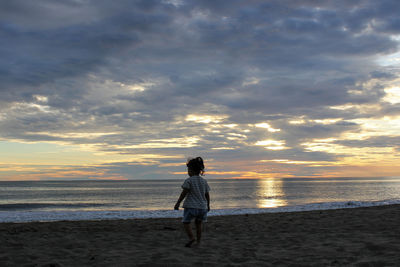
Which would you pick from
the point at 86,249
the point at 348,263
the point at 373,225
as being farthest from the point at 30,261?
the point at 373,225

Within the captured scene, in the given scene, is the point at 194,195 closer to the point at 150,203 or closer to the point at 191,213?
the point at 191,213

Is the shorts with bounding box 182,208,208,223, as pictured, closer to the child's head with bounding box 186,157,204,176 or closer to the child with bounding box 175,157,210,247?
the child with bounding box 175,157,210,247

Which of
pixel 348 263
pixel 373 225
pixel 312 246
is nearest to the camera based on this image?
pixel 348 263

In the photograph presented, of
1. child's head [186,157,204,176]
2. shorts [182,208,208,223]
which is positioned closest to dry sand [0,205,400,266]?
shorts [182,208,208,223]

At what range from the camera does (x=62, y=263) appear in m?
5.95

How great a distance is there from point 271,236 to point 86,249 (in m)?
4.83

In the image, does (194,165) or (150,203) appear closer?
(194,165)

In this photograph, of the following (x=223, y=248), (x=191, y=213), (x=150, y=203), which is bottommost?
(x=150, y=203)

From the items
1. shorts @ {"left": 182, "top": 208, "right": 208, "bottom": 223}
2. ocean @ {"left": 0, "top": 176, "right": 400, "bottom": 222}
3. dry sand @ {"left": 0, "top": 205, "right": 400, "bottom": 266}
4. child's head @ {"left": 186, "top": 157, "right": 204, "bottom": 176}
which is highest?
child's head @ {"left": 186, "top": 157, "right": 204, "bottom": 176}

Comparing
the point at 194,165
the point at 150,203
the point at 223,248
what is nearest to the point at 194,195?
the point at 194,165

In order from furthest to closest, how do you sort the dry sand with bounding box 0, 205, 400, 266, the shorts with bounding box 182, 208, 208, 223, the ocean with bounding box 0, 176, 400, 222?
the ocean with bounding box 0, 176, 400, 222 → the shorts with bounding box 182, 208, 208, 223 → the dry sand with bounding box 0, 205, 400, 266

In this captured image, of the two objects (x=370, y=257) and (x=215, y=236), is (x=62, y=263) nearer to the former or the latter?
(x=215, y=236)

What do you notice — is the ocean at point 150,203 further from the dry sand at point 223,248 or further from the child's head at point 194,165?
the child's head at point 194,165

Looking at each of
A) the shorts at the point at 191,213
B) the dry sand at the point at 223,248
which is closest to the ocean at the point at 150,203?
the dry sand at the point at 223,248
